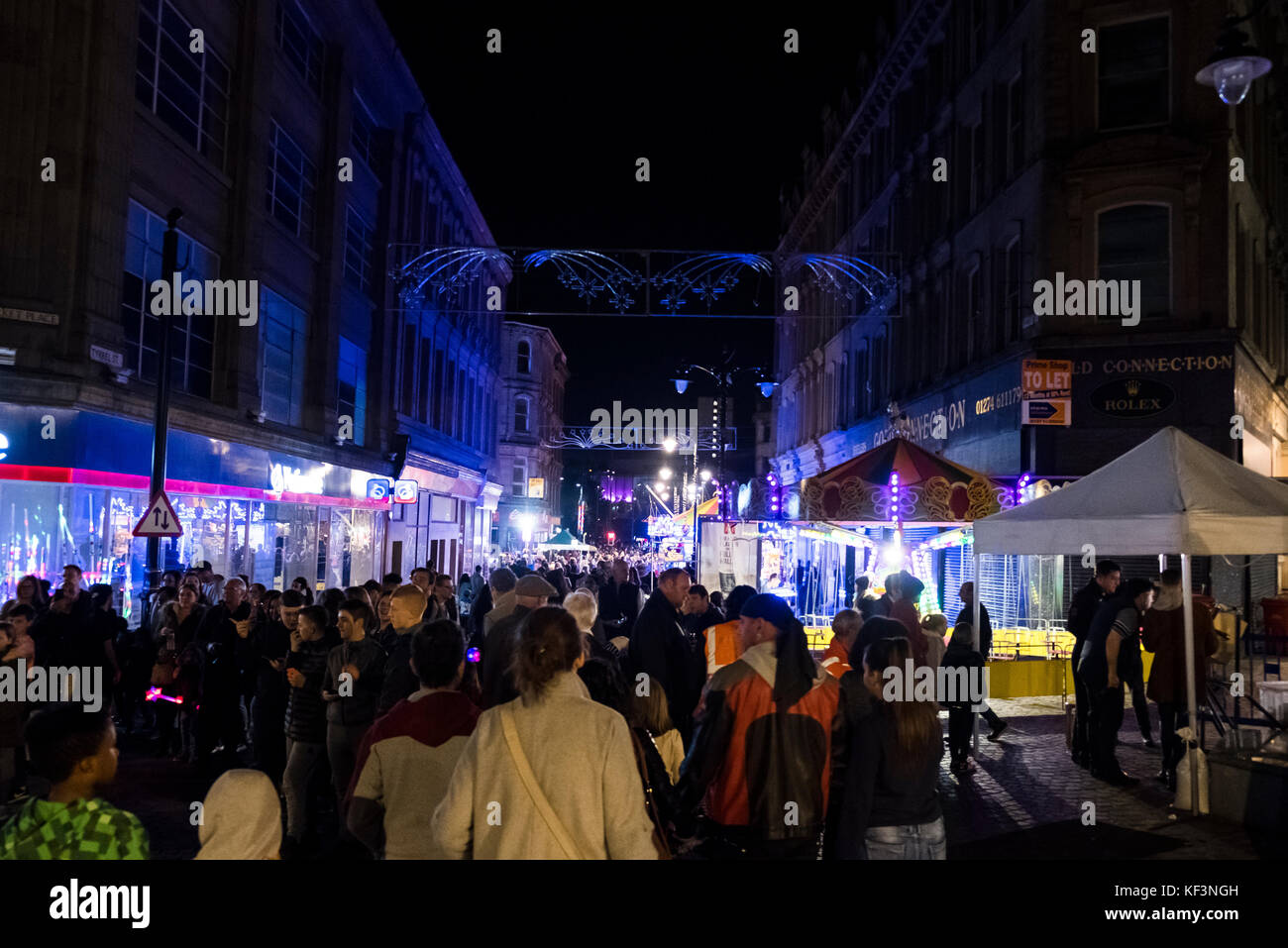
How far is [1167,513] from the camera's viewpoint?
27.9 feet

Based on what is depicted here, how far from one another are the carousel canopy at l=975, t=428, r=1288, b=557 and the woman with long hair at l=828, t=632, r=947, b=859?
4946 mm

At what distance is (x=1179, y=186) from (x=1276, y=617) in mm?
8416

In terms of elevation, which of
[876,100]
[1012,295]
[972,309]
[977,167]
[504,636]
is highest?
[876,100]

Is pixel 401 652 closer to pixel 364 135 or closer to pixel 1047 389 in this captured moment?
pixel 1047 389

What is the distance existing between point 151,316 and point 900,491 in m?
12.8

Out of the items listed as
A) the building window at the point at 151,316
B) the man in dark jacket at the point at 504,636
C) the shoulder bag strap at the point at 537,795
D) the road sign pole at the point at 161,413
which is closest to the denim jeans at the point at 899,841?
the shoulder bag strap at the point at 537,795

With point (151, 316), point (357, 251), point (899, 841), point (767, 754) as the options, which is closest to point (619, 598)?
point (767, 754)

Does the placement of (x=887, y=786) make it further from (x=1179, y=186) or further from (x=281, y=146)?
(x=281, y=146)

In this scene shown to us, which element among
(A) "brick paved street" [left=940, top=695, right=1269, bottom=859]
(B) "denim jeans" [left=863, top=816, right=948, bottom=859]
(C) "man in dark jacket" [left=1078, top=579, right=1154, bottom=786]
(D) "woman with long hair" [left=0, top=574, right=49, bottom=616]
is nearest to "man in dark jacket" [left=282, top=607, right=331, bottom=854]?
(B) "denim jeans" [left=863, top=816, right=948, bottom=859]

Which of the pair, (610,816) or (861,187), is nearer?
(610,816)

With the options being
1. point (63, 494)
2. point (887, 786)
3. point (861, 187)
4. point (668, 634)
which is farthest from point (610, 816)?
point (861, 187)

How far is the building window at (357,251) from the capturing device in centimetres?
2781

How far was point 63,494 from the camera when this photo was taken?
1417cm

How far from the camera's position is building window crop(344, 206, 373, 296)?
27.8 m
